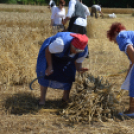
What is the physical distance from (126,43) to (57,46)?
2.05 feet

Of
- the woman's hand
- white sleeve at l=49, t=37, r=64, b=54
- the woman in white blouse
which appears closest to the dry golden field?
the woman in white blouse

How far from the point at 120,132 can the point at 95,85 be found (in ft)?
1.63

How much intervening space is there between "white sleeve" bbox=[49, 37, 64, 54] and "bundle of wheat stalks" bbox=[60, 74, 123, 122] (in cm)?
39

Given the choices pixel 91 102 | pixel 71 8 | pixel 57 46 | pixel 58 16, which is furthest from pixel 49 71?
pixel 58 16

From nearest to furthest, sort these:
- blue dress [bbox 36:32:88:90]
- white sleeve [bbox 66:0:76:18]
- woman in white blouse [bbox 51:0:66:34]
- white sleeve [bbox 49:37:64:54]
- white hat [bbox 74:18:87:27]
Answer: white sleeve [bbox 49:37:64:54] < blue dress [bbox 36:32:88:90] < white sleeve [bbox 66:0:76:18] < white hat [bbox 74:18:87:27] < woman in white blouse [bbox 51:0:66:34]

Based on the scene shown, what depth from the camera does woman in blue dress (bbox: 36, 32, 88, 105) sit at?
203 cm

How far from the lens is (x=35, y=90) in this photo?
2.79 m

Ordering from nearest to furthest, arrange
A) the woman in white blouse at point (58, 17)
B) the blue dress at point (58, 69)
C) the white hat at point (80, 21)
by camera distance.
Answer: the blue dress at point (58, 69), the white hat at point (80, 21), the woman in white blouse at point (58, 17)

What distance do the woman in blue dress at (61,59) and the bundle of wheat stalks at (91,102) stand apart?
6.4 inches

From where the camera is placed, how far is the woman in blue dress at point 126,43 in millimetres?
2023

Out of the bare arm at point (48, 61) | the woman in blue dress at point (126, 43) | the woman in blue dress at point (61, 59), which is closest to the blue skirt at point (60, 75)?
the woman in blue dress at point (61, 59)

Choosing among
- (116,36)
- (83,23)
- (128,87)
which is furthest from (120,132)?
(83,23)

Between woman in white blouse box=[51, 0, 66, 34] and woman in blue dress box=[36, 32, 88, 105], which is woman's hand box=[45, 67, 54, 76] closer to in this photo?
woman in blue dress box=[36, 32, 88, 105]

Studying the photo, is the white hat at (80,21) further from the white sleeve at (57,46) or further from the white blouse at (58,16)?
the white sleeve at (57,46)
